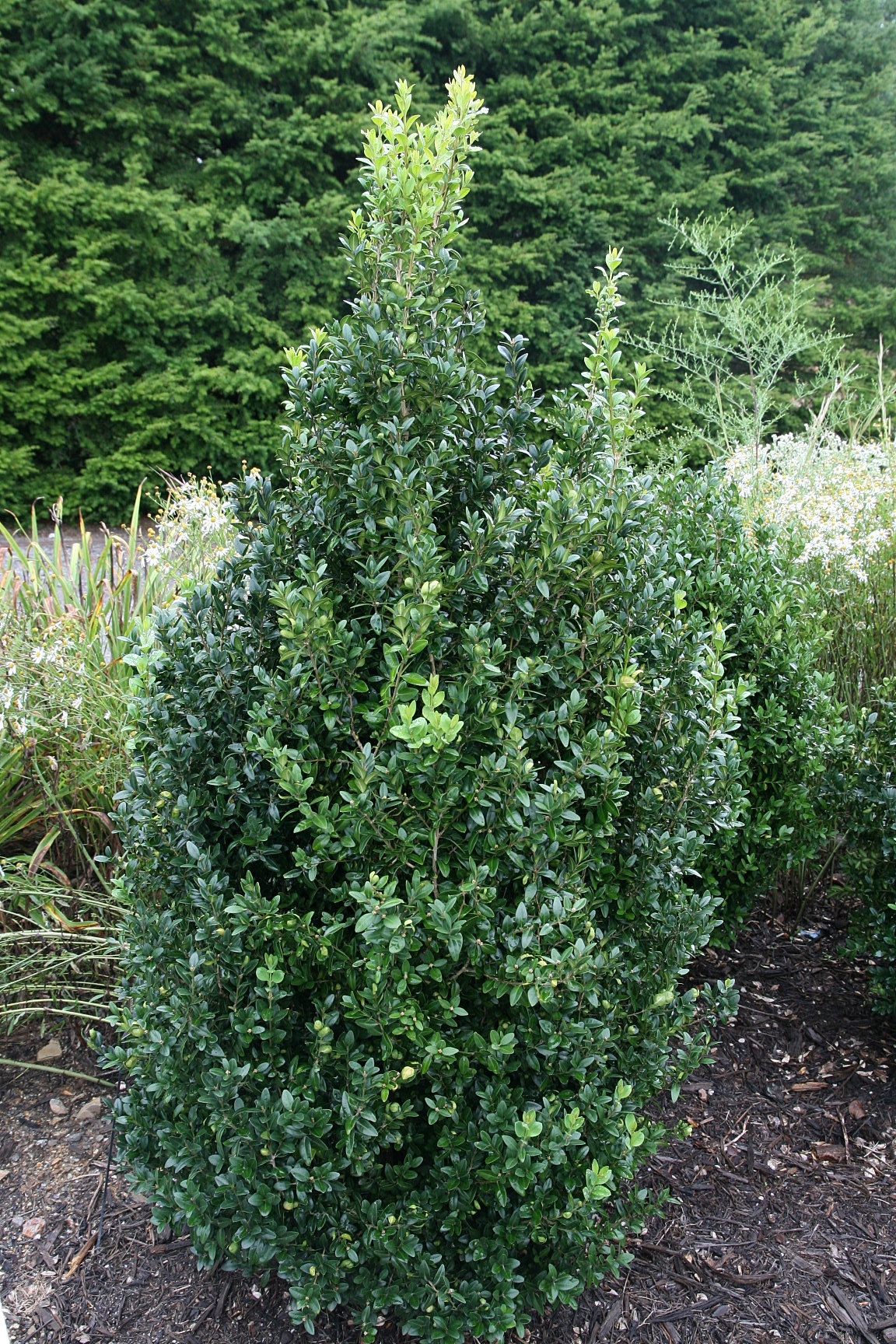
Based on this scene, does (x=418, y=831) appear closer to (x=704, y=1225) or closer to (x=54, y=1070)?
(x=704, y=1225)

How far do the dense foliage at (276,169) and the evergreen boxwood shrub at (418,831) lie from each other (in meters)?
7.75

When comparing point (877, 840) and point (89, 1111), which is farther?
point (877, 840)

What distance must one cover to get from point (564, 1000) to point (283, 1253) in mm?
675

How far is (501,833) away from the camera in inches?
59.7

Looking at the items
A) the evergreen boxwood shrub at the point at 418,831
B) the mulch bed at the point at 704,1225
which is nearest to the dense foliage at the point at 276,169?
the mulch bed at the point at 704,1225

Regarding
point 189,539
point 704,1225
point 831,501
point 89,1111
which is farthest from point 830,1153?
point 189,539

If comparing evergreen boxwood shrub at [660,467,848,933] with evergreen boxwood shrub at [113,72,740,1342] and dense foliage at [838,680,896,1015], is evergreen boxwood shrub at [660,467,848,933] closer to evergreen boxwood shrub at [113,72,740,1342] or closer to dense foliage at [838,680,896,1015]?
dense foliage at [838,680,896,1015]

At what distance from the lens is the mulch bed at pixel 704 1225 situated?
6.03 ft

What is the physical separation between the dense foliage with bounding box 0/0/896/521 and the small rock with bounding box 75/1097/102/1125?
7.27 meters

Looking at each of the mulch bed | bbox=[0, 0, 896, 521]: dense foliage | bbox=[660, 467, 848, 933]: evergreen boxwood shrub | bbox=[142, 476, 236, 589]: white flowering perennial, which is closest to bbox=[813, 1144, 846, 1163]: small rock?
the mulch bed

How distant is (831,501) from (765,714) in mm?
2130

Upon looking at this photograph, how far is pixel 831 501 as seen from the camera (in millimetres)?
4312

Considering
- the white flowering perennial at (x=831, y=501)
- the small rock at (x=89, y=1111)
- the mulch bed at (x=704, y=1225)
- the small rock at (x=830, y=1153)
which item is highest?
the white flowering perennial at (x=831, y=501)

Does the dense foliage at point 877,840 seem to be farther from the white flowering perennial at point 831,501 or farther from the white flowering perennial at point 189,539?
the white flowering perennial at point 189,539
